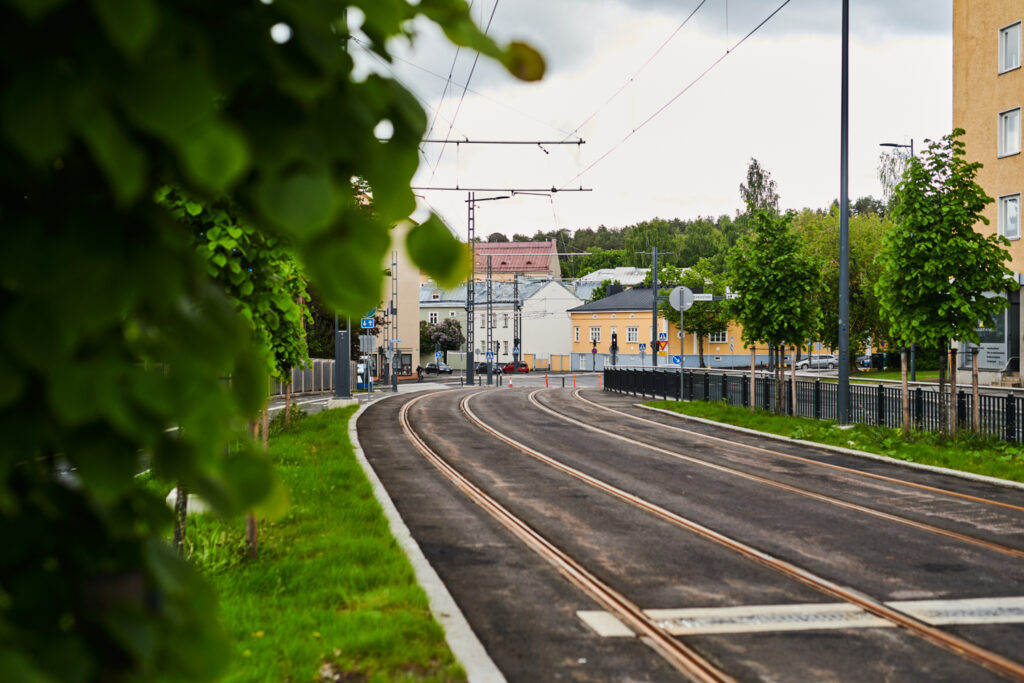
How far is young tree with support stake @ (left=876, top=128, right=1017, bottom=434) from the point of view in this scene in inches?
649

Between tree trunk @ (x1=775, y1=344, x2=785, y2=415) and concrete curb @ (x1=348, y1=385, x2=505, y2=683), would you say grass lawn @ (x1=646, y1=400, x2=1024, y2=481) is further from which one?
concrete curb @ (x1=348, y1=385, x2=505, y2=683)

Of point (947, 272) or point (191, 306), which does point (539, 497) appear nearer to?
point (947, 272)

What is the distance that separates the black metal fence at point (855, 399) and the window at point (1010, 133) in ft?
45.5

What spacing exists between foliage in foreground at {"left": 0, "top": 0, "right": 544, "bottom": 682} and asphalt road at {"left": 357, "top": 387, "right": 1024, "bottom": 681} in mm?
4610

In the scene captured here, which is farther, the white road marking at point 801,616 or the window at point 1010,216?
the window at point 1010,216

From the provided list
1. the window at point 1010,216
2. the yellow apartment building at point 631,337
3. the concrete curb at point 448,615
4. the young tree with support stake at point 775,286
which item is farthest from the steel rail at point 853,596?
the yellow apartment building at point 631,337

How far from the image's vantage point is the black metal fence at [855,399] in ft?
53.6

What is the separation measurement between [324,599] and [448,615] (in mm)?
920

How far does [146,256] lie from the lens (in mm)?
1113

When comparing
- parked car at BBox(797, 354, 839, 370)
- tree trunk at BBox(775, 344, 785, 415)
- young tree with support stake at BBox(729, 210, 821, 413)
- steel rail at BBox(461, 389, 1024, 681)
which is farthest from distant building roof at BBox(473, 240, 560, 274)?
steel rail at BBox(461, 389, 1024, 681)

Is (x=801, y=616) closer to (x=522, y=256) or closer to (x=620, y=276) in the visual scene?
(x=620, y=276)

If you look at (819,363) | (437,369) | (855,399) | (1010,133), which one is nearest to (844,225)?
(855,399)

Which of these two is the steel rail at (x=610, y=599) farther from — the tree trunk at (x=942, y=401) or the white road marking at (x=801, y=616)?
the tree trunk at (x=942, y=401)

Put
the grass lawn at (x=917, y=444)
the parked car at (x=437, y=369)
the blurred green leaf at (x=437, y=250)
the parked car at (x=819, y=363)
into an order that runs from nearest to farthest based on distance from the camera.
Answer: the blurred green leaf at (x=437, y=250) < the grass lawn at (x=917, y=444) < the parked car at (x=819, y=363) < the parked car at (x=437, y=369)
